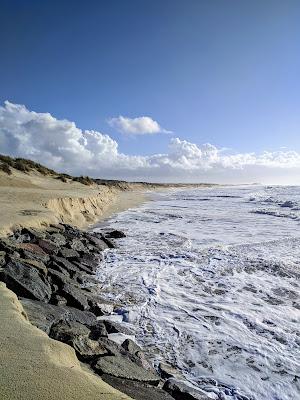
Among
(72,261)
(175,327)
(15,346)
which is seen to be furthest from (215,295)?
(15,346)

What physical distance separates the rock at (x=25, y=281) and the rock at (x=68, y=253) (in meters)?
2.91

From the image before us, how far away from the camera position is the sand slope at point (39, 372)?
9.49ft

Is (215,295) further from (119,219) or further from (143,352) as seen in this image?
(119,219)

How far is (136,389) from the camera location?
12.4 ft

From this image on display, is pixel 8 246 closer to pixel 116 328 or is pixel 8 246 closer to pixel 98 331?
pixel 116 328

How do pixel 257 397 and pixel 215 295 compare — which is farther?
pixel 215 295

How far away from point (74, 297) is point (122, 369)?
8.54ft

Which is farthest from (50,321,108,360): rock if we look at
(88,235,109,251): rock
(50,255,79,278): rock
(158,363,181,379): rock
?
(88,235,109,251): rock

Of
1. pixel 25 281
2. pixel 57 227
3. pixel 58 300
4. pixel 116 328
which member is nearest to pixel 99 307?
pixel 58 300

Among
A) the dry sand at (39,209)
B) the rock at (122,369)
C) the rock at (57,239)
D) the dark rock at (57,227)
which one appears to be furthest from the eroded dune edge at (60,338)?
the dark rock at (57,227)

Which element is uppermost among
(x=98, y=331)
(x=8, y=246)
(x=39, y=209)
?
(x=39, y=209)

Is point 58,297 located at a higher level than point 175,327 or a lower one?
higher

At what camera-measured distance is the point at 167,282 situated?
8.66m

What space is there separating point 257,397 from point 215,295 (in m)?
3.40
